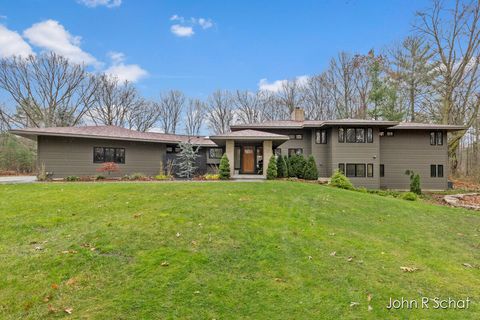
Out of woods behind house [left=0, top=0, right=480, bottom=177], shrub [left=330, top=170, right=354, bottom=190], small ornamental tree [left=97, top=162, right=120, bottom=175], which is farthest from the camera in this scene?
woods behind house [left=0, top=0, right=480, bottom=177]

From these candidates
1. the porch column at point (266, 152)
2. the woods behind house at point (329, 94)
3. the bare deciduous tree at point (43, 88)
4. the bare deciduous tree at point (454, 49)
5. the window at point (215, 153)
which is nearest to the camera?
the porch column at point (266, 152)

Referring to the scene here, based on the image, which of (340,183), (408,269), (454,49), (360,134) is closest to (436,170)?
(360,134)

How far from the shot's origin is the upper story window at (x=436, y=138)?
1917 cm

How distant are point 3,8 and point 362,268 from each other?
83.5 ft

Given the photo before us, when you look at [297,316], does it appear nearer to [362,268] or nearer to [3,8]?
[362,268]

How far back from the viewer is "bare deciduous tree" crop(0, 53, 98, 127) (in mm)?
26938

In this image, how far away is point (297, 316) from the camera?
2.99 meters

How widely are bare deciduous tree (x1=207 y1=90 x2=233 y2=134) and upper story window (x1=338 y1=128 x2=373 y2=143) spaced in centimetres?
2146

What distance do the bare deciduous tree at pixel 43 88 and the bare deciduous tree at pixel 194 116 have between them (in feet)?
45.8

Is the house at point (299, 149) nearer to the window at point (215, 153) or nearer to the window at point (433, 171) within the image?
the window at point (433, 171)

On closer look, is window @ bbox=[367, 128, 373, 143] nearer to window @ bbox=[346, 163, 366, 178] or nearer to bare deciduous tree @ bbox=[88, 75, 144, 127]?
window @ bbox=[346, 163, 366, 178]

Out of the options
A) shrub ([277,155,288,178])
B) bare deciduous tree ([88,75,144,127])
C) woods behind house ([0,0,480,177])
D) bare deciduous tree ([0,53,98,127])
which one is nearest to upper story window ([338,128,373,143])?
shrub ([277,155,288,178])

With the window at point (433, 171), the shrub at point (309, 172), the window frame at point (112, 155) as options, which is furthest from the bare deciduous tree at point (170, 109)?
the window at point (433, 171)

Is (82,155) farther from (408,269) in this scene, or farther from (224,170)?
(408,269)
